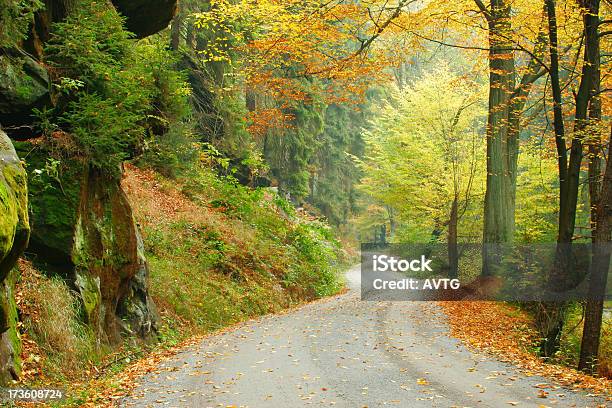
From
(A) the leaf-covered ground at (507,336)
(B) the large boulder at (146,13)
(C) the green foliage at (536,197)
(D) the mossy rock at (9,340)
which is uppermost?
(B) the large boulder at (146,13)

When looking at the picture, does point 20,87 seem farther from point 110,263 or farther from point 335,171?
point 335,171

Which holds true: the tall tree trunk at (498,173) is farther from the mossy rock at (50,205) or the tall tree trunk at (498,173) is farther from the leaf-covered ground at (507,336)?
the mossy rock at (50,205)

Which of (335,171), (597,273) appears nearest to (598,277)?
(597,273)

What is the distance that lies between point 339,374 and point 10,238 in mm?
5055

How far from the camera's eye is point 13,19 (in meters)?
7.71

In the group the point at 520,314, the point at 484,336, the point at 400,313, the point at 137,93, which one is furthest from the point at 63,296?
the point at 520,314

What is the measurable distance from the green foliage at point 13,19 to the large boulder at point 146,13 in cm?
374

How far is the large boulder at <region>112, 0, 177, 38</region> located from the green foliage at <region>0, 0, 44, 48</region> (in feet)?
12.3

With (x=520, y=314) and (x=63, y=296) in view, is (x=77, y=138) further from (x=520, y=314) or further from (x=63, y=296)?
(x=520, y=314)

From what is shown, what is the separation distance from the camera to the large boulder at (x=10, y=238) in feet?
18.7

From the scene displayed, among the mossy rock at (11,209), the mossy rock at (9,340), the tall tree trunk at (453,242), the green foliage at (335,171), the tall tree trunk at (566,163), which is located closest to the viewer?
the mossy rock at (11,209)

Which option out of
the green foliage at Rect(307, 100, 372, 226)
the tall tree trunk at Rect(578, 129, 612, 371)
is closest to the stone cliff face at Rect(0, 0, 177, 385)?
the tall tree trunk at Rect(578, 129, 612, 371)

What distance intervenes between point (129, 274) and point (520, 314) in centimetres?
999

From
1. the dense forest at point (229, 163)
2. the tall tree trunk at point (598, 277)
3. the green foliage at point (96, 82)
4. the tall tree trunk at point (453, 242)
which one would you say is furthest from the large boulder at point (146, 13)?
the tall tree trunk at point (453, 242)
